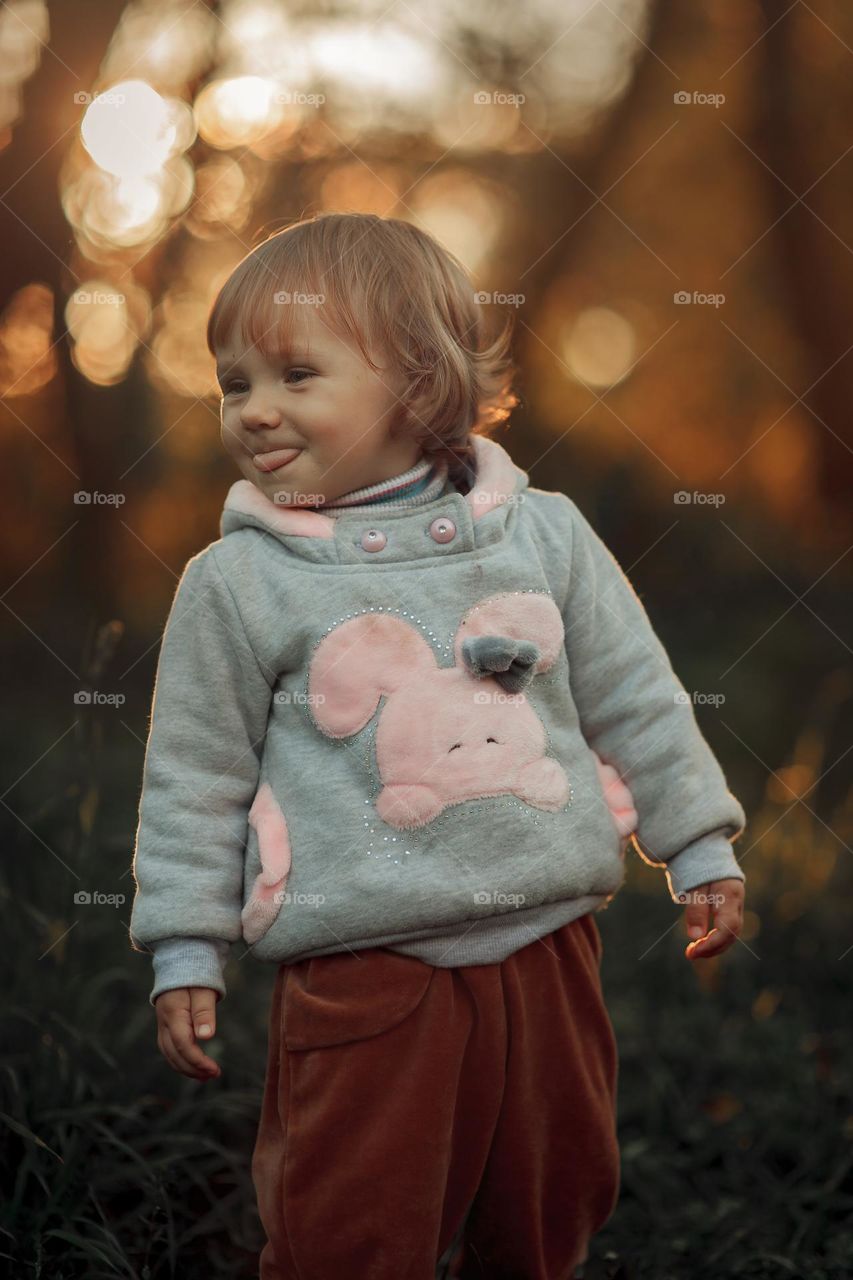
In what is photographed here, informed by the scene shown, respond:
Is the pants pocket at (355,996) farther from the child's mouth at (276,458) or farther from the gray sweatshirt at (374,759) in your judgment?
the child's mouth at (276,458)

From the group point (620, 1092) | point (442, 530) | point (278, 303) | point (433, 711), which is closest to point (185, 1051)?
point (433, 711)

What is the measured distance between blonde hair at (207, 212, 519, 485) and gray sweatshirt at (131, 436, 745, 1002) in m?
0.11

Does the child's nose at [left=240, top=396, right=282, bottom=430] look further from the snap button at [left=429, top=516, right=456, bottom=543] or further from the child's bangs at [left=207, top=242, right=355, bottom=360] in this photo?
the snap button at [left=429, top=516, right=456, bottom=543]

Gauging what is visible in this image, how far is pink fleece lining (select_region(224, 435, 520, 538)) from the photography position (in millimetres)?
1688

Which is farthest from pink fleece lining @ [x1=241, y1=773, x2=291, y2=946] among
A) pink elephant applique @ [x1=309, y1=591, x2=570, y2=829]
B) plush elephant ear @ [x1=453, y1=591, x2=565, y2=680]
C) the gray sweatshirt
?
plush elephant ear @ [x1=453, y1=591, x2=565, y2=680]

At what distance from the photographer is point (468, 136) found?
15.8 feet

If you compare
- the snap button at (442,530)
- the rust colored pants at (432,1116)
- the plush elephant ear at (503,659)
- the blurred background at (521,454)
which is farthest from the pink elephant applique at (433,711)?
the blurred background at (521,454)

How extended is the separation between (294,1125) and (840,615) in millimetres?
3920

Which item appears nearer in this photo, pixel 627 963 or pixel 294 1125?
pixel 294 1125

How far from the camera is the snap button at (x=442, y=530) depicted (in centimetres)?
169

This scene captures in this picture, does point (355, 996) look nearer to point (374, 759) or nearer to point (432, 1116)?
point (432, 1116)

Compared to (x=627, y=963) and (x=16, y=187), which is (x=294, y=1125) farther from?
(x=16, y=187)

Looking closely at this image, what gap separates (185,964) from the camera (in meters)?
1.63

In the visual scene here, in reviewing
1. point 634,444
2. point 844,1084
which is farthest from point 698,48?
point 844,1084
